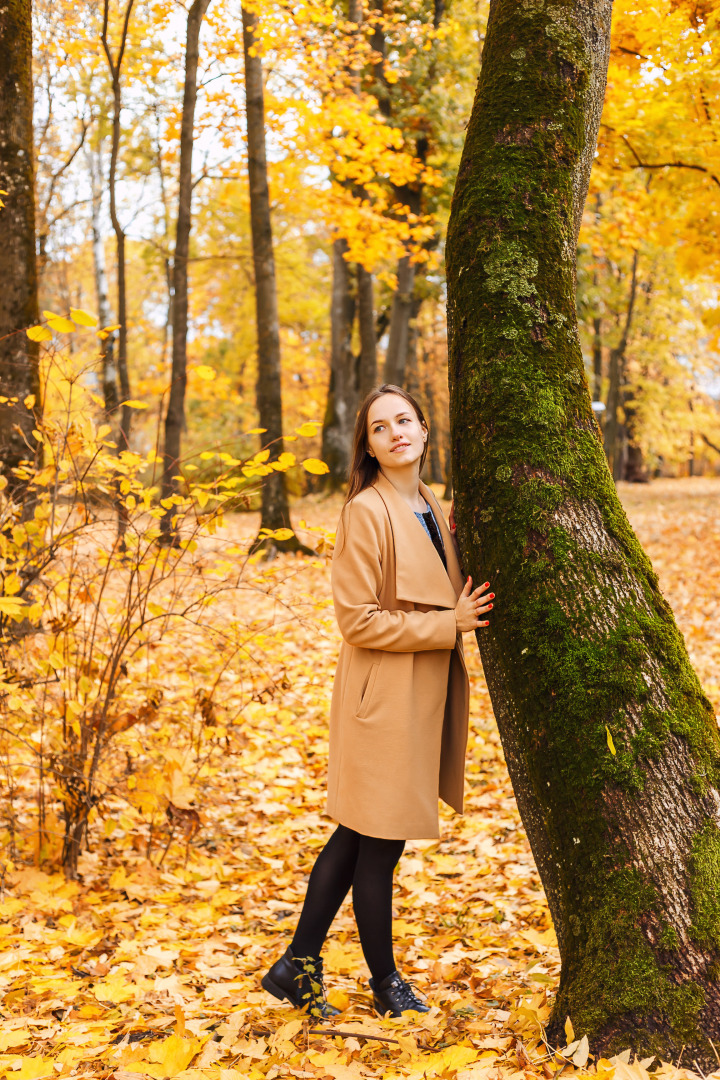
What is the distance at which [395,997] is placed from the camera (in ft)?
8.50

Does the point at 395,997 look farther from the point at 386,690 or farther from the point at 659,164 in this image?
the point at 659,164

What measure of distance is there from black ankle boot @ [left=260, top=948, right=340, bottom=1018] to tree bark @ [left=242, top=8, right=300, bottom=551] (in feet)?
24.7

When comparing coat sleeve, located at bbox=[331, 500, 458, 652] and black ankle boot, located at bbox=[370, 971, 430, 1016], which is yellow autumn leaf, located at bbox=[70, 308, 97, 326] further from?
black ankle boot, located at bbox=[370, 971, 430, 1016]

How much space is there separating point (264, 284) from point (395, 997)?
9.14 metres

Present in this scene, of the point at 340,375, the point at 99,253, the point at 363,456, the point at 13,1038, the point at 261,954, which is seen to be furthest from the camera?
the point at 340,375


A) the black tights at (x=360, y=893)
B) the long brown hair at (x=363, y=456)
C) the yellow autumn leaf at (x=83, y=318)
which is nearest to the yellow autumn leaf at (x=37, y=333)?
the yellow autumn leaf at (x=83, y=318)

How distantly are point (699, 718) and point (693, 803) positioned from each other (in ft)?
0.73

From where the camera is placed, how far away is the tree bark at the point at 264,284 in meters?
10.1

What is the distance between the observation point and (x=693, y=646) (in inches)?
279

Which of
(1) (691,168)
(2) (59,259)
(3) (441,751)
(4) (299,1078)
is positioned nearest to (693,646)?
(1) (691,168)

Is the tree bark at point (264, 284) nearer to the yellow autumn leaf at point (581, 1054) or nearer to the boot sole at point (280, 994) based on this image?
the boot sole at point (280, 994)

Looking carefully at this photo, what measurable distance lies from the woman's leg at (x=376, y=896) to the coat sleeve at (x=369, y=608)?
65 cm

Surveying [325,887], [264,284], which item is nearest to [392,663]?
[325,887]

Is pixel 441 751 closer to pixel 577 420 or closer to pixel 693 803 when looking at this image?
pixel 693 803
